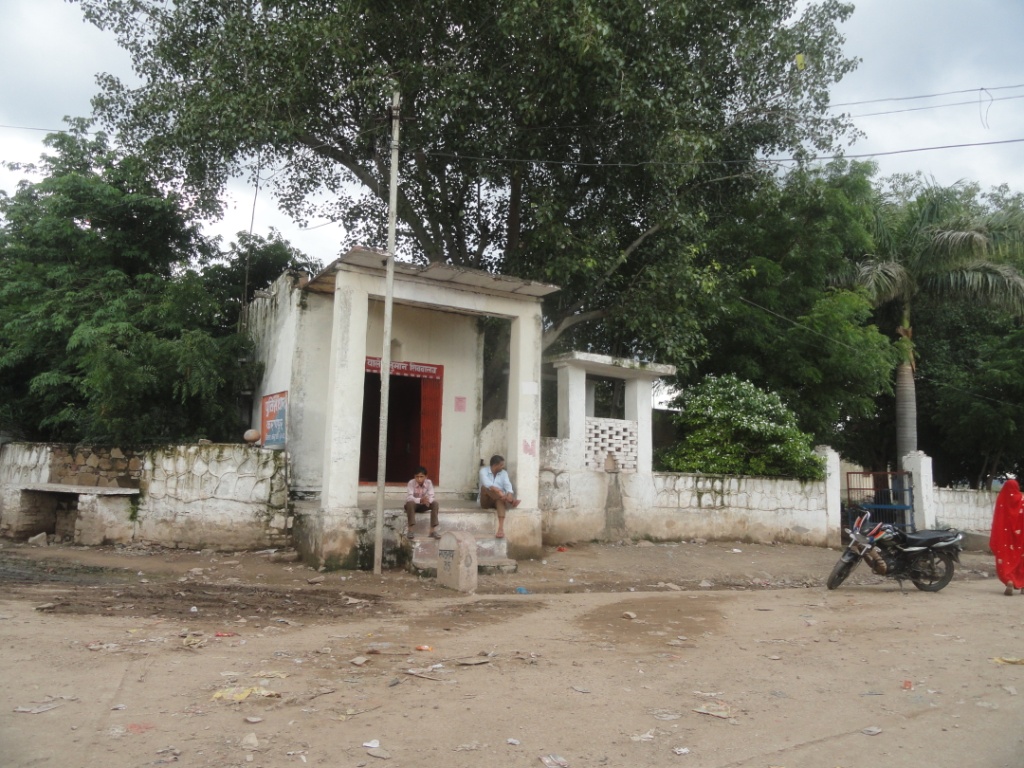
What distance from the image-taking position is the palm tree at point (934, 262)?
1778 centimetres

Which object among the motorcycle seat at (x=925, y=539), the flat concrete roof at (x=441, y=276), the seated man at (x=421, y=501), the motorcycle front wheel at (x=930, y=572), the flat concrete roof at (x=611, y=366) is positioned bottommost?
the motorcycle front wheel at (x=930, y=572)

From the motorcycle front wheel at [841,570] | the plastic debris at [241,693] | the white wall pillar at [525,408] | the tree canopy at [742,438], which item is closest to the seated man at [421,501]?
the white wall pillar at [525,408]

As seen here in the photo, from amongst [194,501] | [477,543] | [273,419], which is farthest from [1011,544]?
[194,501]

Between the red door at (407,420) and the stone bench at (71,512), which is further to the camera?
the red door at (407,420)

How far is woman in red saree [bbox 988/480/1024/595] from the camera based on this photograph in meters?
10.1

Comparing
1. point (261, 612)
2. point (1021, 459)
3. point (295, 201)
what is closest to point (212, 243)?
point (295, 201)

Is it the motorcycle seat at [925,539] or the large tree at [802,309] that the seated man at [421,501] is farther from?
the large tree at [802,309]

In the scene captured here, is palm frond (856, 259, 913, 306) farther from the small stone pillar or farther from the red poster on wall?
the red poster on wall

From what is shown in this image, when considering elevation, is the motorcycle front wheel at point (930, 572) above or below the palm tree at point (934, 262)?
below

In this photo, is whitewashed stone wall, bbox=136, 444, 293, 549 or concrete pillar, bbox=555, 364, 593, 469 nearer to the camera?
whitewashed stone wall, bbox=136, 444, 293, 549

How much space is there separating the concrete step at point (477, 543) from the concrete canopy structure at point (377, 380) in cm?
44

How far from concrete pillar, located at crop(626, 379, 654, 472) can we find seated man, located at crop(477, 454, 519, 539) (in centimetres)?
329

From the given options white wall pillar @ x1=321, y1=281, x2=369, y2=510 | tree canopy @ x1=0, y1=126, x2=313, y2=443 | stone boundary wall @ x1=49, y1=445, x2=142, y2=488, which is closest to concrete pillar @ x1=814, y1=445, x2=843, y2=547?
white wall pillar @ x1=321, y1=281, x2=369, y2=510

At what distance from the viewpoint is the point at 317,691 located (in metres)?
4.88
